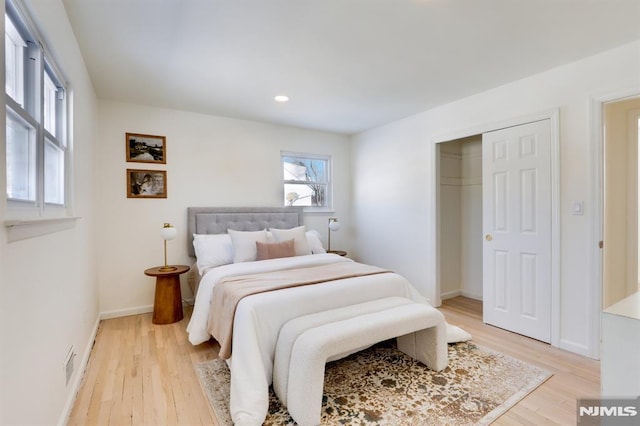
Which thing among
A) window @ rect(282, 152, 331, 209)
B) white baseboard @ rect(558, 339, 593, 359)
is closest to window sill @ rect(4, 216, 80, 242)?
window @ rect(282, 152, 331, 209)

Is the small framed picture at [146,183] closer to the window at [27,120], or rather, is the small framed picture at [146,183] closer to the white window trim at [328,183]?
the white window trim at [328,183]

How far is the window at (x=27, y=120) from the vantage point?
1.33 m

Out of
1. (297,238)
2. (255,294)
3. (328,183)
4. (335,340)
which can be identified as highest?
(328,183)

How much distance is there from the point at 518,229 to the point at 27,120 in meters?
3.69

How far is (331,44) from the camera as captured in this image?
2303 millimetres

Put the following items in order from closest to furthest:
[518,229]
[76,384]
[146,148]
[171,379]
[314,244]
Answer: [76,384], [171,379], [518,229], [146,148], [314,244]

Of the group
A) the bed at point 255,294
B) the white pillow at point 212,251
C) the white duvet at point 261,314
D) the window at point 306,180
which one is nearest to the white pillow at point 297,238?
the bed at point 255,294

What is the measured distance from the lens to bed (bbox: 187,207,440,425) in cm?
188

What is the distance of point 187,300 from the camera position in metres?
3.90

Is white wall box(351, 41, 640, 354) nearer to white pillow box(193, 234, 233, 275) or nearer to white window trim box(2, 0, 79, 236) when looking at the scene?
white pillow box(193, 234, 233, 275)

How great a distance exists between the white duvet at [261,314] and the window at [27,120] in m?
1.30

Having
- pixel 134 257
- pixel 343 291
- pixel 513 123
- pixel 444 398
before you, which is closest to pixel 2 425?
pixel 343 291

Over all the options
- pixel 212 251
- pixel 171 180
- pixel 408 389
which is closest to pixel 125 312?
pixel 212 251

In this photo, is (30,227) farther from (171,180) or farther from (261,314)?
(171,180)
